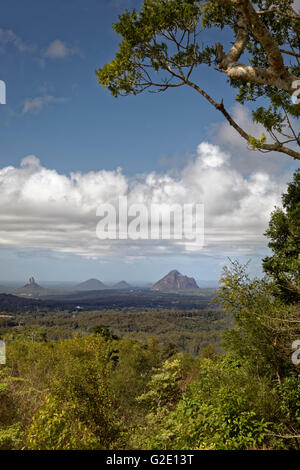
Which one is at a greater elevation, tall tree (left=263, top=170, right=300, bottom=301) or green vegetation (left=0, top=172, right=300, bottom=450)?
tall tree (left=263, top=170, right=300, bottom=301)

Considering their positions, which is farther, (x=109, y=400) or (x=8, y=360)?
(x=8, y=360)

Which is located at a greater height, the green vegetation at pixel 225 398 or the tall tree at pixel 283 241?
the tall tree at pixel 283 241

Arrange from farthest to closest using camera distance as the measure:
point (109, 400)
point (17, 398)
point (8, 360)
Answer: point (8, 360), point (17, 398), point (109, 400)

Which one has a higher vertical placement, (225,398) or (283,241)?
(283,241)

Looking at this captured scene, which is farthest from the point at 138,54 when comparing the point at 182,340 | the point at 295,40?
the point at 182,340

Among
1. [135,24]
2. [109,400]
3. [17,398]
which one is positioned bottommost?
[17,398]

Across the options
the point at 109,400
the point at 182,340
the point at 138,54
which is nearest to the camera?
the point at 138,54

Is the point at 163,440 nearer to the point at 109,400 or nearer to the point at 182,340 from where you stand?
the point at 109,400

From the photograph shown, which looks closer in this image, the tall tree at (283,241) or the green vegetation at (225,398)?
the green vegetation at (225,398)

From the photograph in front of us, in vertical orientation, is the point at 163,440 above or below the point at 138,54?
below

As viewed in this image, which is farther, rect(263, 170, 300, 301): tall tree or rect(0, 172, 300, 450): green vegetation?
rect(263, 170, 300, 301): tall tree

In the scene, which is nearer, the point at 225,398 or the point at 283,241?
the point at 225,398

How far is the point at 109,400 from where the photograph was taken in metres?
9.80
